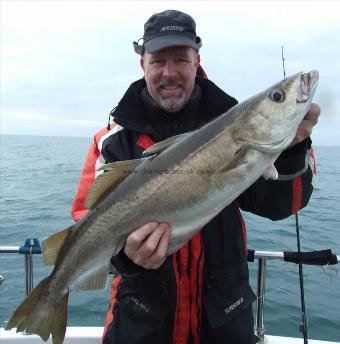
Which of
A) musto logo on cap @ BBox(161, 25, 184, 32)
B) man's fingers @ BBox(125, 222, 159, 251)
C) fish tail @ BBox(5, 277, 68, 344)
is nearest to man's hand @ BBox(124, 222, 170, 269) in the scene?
man's fingers @ BBox(125, 222, 159, 251)

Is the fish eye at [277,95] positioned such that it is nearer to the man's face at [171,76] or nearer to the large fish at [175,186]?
the large fish at [175,186]

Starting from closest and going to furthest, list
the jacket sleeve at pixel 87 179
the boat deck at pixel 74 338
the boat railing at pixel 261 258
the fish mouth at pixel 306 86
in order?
the fish mouth at pixel 306 86 < the jacket sleeve at pixel 87 179 < the boat railing at pixel 261 258 < the boat deck at pixel 74 338

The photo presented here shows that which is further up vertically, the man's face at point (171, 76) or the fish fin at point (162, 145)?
the man's face at point (171, 76)

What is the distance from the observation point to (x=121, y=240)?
2.97 m

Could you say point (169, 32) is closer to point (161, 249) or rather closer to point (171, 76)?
point (171, 76)

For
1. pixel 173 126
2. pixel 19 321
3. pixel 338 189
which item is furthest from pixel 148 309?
pixel 338 189

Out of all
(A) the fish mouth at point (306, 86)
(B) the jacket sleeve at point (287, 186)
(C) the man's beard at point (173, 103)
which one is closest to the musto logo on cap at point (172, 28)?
(C) the man's beard at point (173, 103)

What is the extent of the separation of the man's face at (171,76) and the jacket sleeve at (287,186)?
110 cm

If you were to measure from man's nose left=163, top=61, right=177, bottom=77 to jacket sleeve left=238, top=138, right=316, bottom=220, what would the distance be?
50.2 inches

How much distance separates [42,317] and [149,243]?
3.90 ft

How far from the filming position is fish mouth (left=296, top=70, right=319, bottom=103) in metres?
2.65

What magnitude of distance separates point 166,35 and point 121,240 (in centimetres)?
195

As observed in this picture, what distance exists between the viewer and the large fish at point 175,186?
2.75 m

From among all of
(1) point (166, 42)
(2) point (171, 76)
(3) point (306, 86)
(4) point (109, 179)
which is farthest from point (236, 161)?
(1) point (166, 42)
